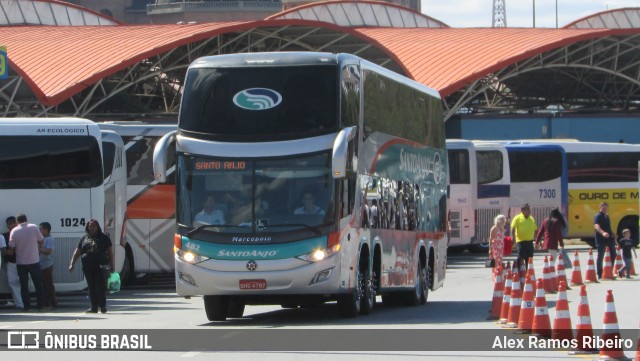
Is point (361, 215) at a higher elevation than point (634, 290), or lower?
A: higher

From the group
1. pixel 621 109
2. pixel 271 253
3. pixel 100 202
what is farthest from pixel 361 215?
pixel 621 109

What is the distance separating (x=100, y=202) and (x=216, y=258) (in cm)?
668

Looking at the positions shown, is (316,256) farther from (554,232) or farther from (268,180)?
(554,232)

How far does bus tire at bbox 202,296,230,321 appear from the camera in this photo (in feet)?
62.5

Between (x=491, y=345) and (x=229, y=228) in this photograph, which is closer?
(x=491, y=345)

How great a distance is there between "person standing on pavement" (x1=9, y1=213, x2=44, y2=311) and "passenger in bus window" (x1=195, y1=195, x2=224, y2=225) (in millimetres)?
5459

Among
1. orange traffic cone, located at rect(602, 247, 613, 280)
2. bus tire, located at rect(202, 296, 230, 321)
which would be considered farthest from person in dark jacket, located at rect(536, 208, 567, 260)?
bus tire, located at rect(202, 296, 230, 321)

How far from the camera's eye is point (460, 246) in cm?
4547

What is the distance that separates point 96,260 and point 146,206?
28.7ft

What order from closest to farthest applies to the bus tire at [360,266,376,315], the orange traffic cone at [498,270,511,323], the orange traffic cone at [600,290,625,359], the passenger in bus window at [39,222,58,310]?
the orange traffic cone at [600,290,625,359] → the orange traffic cone at [498,270,511,323] → the bus tire at [360,266,376,315] → the passenger in bus window at [39,222,58,310]

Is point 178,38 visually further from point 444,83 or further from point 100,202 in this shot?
point 100,202

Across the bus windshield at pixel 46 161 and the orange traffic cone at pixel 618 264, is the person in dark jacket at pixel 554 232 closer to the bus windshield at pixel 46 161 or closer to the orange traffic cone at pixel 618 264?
the orange traffic cone at pixel 618 264

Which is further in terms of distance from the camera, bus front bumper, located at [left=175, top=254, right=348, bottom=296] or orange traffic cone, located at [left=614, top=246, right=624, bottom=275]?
orange traffic cone, located at [left=614, top=246, right=624, bottom=275]

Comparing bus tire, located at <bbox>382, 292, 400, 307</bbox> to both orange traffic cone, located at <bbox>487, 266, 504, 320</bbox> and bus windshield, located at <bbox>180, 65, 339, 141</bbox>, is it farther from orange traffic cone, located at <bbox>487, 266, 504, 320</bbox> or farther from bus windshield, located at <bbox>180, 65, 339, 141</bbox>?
bus windshield, located at <bbox>180, 65, 339, 141</bbox>
